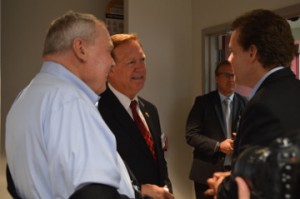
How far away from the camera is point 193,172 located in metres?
2.83

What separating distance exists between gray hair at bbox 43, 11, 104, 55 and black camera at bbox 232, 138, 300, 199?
70 centimetres

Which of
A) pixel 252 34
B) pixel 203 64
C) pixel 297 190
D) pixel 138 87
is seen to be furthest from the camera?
pixel 203 64

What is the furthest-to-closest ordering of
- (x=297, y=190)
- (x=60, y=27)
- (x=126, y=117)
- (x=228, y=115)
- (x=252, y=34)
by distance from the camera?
(x=228, y=115), (x=126, y=117), (x=252, y=34), (x=60, y=27), (x=297, y=190)

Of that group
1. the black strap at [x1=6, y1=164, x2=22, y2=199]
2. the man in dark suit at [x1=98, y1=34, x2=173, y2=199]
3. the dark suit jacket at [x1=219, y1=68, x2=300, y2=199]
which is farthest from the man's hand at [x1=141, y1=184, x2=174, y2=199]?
the black strap at [x1=6, y1=164, x2=22, y2=199]

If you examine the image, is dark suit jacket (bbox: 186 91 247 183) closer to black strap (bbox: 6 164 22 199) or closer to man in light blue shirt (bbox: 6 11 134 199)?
man in light blue shirt (bbox: 6 11 134 199)

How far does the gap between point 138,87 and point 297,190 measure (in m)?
1.40

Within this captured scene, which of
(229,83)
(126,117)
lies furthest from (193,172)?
(126,117)

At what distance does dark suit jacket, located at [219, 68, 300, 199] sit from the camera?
→ 45.7 inches

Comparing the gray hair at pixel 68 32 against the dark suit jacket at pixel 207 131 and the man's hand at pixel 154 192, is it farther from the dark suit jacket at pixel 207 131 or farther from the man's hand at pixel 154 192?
the dark suit jacket at pixel 207 131

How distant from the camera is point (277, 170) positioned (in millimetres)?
521

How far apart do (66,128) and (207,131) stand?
2.00 m

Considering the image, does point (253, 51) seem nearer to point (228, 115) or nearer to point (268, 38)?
point (268, 38)

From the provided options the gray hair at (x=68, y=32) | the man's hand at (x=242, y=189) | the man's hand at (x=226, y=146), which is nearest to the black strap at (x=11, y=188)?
the gray hair at (x=68, y=32)

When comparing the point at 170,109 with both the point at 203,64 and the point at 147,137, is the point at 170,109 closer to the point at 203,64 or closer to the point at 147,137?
the point at 203,64
